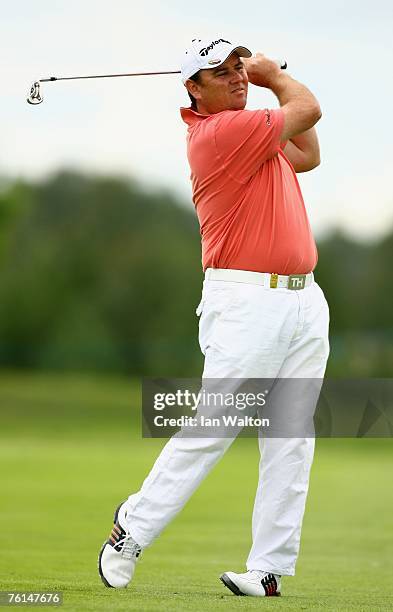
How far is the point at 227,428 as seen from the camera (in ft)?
19.2

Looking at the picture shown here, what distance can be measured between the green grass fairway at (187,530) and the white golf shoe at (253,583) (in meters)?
0.06

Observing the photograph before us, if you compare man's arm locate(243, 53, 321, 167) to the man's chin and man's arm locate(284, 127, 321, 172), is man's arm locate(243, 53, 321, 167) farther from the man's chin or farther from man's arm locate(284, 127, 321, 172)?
the man's chin

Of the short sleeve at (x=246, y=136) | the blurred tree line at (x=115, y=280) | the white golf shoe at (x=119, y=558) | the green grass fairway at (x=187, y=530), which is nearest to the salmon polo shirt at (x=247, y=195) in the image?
the short sleeve at (x=246, y=136)

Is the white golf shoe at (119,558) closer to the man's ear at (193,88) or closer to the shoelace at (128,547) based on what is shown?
the shoelace at (128,547)

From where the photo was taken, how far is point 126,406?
138 feet

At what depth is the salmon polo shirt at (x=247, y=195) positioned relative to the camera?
584cm

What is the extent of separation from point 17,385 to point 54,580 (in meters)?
41.1

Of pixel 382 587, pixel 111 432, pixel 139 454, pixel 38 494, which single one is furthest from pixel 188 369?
pixel 382 587

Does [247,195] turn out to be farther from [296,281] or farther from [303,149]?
[303,149]

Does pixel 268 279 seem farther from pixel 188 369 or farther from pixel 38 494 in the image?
pixel 188 369

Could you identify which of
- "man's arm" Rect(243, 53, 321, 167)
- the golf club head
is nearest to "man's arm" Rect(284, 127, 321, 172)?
"man's arm" Rect(243, 53, 321, 167)

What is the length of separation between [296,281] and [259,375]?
1.46 feet

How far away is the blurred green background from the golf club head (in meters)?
2.23

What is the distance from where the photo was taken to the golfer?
5.83 m
